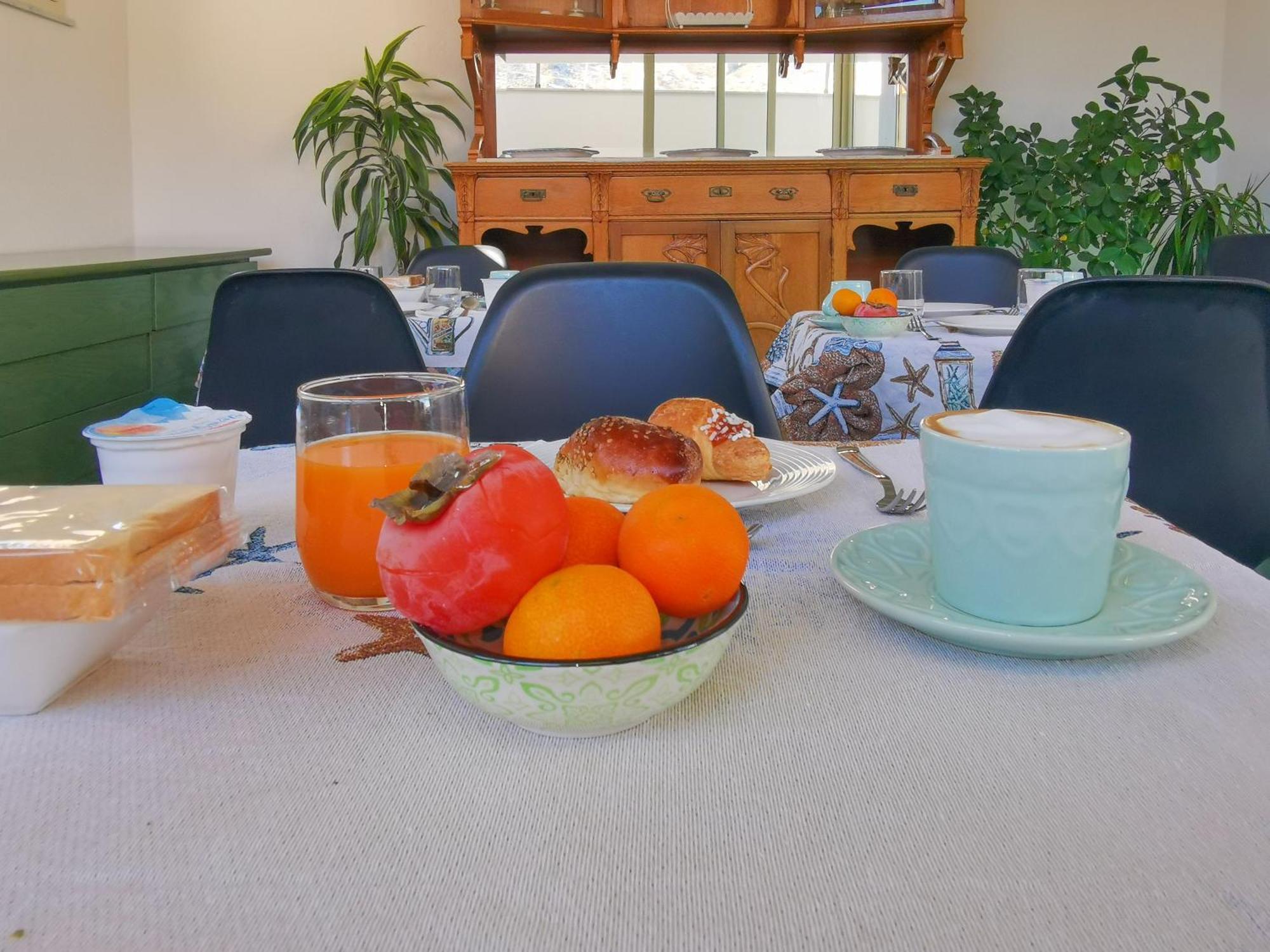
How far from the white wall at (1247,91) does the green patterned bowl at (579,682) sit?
4295 millimetres

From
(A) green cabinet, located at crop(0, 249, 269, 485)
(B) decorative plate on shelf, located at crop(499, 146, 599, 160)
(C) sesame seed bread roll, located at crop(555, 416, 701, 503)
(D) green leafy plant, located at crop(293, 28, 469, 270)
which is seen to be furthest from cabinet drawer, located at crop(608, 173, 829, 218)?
(C) sesame seed bread roll, located at crop(555, 416, 701, 503)

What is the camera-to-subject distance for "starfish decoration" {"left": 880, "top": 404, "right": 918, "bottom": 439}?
60.7 inches

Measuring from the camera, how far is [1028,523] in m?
0.42

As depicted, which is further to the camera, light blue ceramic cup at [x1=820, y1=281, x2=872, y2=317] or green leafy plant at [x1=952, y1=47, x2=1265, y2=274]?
green leafy plant at [x1=952, y1=47, x2=1265, y2=274]

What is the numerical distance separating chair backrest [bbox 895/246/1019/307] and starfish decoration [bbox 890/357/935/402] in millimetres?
1291

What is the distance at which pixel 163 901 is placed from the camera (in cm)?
27

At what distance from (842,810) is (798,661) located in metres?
0.12

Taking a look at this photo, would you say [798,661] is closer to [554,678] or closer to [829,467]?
[554,678]

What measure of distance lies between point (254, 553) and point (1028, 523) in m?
0.41

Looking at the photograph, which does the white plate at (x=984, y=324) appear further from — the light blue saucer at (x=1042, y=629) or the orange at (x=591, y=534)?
the orange at (x=591, y=534)

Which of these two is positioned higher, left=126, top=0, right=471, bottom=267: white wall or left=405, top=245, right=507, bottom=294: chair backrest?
left=126, top=0, right=471, bottom=267: white wall

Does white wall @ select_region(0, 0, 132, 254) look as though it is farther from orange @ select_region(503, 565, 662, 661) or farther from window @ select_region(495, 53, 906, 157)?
orange @ select_region(503, 565, 662, 661)

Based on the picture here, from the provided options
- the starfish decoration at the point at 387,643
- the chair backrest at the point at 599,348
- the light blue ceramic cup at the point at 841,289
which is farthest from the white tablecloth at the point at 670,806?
the light blue ceramic cup at the point at 841,289

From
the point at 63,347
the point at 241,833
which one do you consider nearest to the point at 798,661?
the point at 241,833
